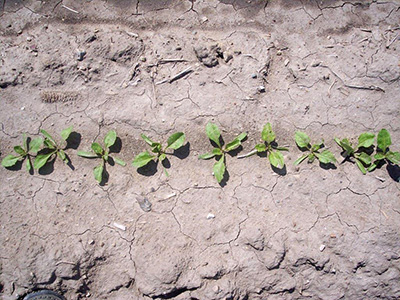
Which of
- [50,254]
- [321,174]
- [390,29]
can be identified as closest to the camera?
[50,254]

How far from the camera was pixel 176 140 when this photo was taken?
2832 millimetres

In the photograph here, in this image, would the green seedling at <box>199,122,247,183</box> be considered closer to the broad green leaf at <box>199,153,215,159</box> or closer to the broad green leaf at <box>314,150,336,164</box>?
→ the broad green leaf at <box>199,153,215,159</box>

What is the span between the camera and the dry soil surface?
2.71 meters

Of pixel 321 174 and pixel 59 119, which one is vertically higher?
pixel 59 119

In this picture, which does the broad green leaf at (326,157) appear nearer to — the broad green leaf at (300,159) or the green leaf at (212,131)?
the broad green leaf at (300,159)

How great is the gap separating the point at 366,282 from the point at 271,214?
0.93 m

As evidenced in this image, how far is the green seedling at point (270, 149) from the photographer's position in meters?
2.83

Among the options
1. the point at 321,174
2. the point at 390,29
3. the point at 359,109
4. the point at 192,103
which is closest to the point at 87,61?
the point at 192,103

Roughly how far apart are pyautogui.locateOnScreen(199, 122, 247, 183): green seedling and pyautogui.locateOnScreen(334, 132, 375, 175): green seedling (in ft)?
2.81

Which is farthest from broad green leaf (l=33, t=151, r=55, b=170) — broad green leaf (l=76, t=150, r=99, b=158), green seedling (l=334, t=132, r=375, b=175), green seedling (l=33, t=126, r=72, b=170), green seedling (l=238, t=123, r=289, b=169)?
green seedling (l=334, t=132, r=375, b=175)

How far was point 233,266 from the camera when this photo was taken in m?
2.70

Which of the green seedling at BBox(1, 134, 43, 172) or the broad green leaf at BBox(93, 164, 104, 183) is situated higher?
the green seedling at BBox(1, 134, 43, 172)

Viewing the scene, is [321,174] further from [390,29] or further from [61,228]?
[61,228]

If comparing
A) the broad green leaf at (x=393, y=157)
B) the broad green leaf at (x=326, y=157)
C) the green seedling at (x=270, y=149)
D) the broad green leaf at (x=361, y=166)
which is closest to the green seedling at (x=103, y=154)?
the green seedling at (x=270, y=149)
